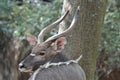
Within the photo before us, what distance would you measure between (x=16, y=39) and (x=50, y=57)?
343cm

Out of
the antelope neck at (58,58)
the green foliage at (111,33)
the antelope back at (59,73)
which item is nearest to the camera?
the antelope back at (59,73)

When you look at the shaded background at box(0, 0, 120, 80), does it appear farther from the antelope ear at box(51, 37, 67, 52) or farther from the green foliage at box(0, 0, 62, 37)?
the antelope ear at box(51, 37, 67, 52)

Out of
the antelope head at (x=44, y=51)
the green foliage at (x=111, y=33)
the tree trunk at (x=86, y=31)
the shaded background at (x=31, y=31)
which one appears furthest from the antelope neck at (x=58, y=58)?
the green foliage at (x=111, y=33)

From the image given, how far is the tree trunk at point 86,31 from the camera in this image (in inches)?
126

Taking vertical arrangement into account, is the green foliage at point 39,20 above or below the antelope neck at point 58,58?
below

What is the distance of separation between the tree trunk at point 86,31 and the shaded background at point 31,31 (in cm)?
177

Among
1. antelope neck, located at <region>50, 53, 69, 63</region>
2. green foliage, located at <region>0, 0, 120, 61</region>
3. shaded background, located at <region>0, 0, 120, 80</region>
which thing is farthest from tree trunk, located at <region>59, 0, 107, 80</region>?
green foliage, located at <region>0, 0, 120, 61</region>

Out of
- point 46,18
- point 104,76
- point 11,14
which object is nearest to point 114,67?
point 104,76

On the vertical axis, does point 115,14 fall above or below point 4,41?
above

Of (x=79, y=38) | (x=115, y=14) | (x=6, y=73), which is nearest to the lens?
(x=79, y=38)

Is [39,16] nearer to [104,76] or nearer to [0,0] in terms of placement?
[0,0]

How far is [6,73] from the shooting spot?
6.32 m

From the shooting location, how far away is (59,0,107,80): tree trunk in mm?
3199

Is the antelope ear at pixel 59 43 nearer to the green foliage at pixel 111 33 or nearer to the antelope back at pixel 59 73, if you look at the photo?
the antelope back at pixel 59 73
